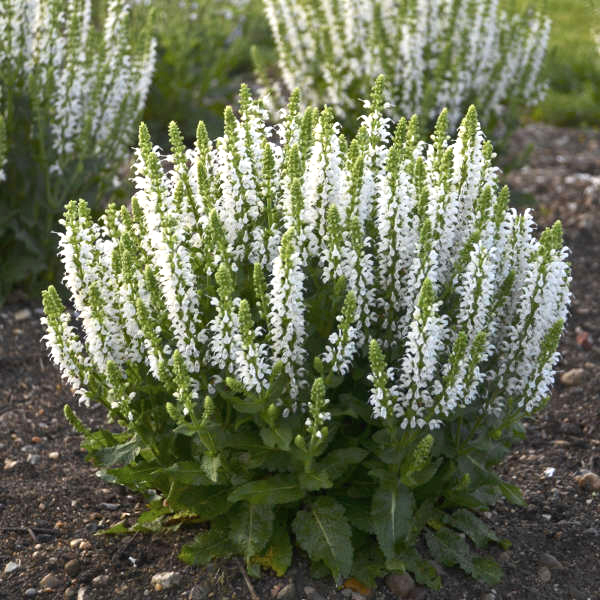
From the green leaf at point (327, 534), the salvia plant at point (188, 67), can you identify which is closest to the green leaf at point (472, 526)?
the green leaf at point (327, 534)

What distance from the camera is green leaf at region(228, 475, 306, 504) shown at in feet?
9.96

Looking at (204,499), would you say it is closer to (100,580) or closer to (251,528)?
(251,528)

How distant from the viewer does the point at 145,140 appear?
9.78 feet

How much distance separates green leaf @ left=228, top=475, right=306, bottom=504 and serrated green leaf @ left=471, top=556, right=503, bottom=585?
751mm

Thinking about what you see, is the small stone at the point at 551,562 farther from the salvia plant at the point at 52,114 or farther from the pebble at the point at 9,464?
the salvia plant at the point at 52,114

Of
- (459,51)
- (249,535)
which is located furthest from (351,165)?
(459,51)

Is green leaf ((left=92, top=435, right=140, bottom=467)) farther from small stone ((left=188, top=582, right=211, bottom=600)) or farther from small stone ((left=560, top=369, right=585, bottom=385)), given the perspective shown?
small stone ((left=560, top=369, right=585, bottom=385))

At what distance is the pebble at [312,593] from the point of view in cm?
316

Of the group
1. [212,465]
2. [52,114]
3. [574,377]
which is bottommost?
[574,377]

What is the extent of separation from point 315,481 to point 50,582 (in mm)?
1105

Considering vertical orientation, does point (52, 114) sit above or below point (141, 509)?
above

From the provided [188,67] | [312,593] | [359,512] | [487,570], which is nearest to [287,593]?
[312,593]

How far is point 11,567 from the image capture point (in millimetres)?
3400

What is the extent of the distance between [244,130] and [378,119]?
0.47 metres
